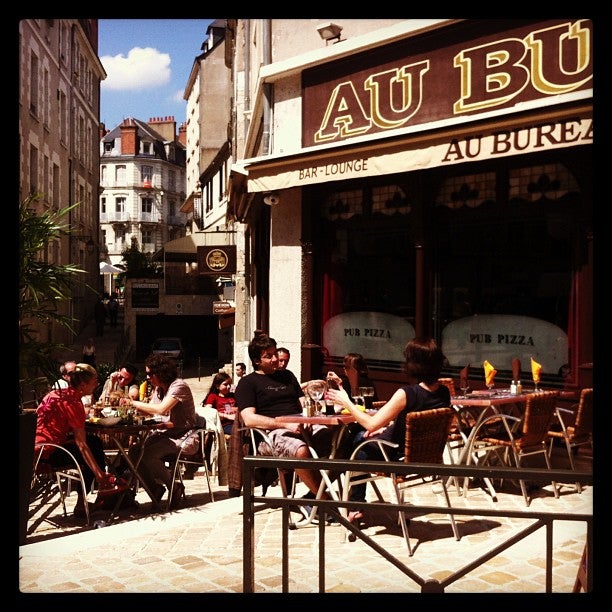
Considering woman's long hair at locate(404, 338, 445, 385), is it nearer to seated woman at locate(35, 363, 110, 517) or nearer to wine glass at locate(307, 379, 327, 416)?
wine glass at locate(307, 379, 327, 416)

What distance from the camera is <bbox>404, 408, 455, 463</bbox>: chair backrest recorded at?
5098 millimetres

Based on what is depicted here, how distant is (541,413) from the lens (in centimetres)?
629

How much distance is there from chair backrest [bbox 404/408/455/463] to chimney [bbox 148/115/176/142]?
6732 centimetres

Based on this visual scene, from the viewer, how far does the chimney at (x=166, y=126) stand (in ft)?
229

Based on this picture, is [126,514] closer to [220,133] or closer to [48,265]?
[48,265]

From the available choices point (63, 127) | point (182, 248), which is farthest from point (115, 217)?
point (182, 248)

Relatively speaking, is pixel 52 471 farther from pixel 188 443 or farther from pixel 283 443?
pixel 283 443

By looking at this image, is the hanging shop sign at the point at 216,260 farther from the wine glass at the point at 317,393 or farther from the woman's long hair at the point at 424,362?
the woman's long hair at the point at 424,362

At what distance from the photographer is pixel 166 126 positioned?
7044 cm

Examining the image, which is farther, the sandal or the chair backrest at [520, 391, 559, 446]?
the chair backrest at [520, 391, 559, 446]

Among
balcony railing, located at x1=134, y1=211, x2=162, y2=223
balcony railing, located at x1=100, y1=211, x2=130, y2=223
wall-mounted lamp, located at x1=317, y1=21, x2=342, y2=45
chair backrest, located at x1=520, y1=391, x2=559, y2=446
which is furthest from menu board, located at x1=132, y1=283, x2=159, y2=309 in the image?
balcony railing, located at x1=100, y1=211, x2=130, y2=223

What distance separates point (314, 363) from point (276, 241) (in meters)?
1.88

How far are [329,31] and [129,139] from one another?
5781cm
